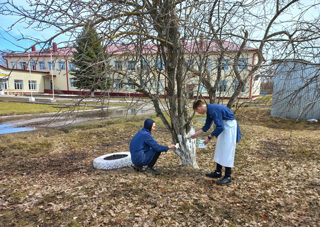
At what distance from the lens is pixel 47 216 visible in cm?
250

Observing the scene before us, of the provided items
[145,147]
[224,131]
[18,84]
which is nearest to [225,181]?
[224,131]

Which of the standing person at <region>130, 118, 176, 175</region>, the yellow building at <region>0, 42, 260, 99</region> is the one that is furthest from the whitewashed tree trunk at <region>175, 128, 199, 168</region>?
the yellow building at <region>0, 42, 260, 99</region>

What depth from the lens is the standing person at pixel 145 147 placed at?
361 cm

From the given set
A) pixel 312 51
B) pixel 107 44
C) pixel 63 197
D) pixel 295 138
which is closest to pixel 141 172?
pixel 63 197

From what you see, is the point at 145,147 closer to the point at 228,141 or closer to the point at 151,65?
the point at 228,141

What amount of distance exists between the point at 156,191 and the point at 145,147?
0.88 metres

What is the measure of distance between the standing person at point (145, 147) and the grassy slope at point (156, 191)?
0.33m

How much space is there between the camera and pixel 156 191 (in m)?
3.18

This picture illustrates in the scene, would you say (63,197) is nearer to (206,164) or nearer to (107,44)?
(107,44)

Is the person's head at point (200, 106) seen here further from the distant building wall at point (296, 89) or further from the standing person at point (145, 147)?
the distant building wall at point (296, 89)

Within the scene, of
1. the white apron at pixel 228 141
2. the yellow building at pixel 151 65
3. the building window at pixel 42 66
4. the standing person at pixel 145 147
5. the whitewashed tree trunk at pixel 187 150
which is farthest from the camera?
the building window at pixel 42 66

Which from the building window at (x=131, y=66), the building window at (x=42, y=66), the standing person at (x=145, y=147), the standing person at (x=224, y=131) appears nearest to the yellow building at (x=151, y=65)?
the building window at (x=131, y=66)

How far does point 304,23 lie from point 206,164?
369 cm

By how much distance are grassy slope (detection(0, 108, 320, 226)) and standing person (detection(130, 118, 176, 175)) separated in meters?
0.33
